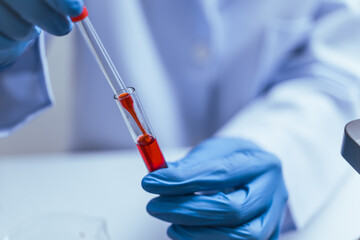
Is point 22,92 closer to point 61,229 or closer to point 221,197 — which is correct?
point 61,229

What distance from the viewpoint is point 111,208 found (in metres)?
0.66

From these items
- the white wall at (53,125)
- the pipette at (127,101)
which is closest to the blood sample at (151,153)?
the pipette at (127,101)

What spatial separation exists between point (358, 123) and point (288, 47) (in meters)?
0.50

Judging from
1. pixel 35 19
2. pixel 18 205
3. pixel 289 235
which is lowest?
pixel 289 235

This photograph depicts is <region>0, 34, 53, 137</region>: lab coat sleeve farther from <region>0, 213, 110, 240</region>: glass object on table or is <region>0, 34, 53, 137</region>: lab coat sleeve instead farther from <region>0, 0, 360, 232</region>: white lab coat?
<region>0, 213, 110, 240</region>: glass object on table

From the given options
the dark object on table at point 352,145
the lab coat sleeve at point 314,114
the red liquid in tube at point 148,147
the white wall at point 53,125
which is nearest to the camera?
the dark object on table at point 352,145

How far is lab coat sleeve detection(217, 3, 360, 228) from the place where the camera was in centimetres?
64

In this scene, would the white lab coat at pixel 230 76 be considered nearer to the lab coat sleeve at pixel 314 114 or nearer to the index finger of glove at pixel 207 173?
the lab coat sleeve at pixel 314 114

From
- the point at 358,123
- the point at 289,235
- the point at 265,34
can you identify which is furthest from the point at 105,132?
the point at 358,123

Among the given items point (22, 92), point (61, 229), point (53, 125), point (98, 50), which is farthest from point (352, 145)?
point (53, 125)

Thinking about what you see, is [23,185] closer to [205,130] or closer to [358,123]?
[205,130]

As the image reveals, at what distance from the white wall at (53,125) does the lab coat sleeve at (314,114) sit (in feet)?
2.50

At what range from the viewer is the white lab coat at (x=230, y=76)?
0.67 metres

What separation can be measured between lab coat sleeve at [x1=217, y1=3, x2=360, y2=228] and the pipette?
0.23 m
